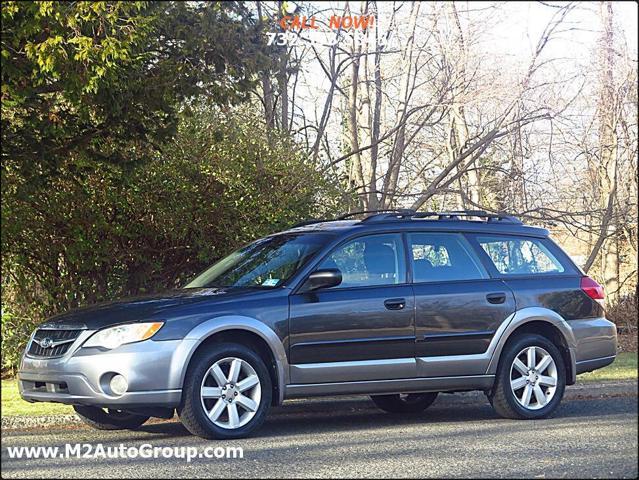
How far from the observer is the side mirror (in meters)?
8.68

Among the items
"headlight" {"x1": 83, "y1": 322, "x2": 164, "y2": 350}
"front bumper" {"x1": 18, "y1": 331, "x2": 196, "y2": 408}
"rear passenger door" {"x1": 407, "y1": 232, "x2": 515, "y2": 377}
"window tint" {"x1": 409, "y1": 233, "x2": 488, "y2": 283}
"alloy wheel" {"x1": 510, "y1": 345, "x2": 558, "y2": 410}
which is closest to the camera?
"front bumper" {"x1": 18, "y1": 331, "x2": 196, "y2": 408}

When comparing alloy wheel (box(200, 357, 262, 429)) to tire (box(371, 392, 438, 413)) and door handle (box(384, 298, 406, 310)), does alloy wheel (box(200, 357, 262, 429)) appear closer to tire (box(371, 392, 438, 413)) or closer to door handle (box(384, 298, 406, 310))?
door handle (box(384, 298, 406, 310))

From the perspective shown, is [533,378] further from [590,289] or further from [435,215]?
[435,215]

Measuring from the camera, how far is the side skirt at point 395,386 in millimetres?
8586

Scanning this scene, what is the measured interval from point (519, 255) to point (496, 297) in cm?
70

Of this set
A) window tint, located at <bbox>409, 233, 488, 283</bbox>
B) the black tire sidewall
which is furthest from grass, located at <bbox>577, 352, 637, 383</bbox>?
window tint, located at <bbox>409, 233, 488, 283</bbox>

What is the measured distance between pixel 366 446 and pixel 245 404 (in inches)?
40.2

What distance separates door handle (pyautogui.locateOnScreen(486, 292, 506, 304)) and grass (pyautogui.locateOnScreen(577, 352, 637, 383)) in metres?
3.22

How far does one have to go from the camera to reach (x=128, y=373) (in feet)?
25.7

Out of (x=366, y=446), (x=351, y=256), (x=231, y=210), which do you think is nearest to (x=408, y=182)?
(x=231, y=210)

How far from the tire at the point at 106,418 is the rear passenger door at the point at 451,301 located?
2.55m

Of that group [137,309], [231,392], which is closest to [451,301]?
[231,392]

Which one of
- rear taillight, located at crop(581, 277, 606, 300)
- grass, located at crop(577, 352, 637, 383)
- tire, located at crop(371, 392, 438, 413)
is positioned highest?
rear taillight, located at crop(581, 277, 606, 300)

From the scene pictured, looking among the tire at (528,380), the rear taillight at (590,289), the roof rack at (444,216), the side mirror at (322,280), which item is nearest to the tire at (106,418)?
the side mirror at (322,280)
